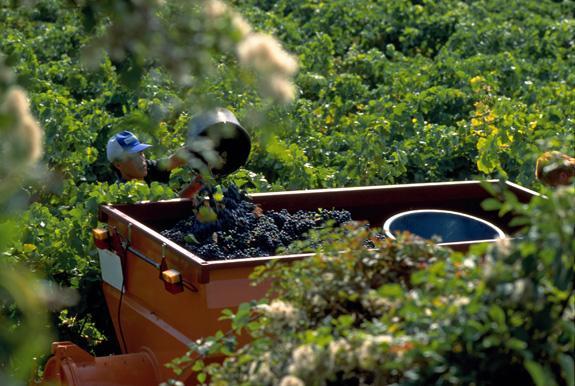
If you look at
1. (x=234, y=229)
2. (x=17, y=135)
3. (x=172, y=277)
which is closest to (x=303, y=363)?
(x=17, y=135)

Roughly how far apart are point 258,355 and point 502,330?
710 millimetres

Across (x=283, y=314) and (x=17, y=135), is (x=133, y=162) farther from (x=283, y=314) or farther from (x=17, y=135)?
(x=17, y=135)

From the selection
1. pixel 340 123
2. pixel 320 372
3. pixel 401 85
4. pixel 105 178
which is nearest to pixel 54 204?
pixel 105 178

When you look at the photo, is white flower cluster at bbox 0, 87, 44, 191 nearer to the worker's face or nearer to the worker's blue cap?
the worker's blue cap

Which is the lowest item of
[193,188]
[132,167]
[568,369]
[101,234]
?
Answer: [568,369]

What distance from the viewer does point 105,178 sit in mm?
7578

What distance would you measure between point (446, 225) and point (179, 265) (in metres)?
1.55

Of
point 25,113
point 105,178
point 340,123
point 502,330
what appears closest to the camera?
point 25,113

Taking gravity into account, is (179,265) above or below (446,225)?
below

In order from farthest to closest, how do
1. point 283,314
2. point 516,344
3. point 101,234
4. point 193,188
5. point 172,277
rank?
point 193,188
point 101,234
point 172,277
point 283,314
point 516,344

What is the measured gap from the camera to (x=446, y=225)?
17.9 feet

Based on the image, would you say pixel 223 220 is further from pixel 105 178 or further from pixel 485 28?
pixel 485 28

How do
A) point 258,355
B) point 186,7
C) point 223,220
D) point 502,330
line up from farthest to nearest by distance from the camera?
point 223,220
point 258,355
point 502,330
point 186,7

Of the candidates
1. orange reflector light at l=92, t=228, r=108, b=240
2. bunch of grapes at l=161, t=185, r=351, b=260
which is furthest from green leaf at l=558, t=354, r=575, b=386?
orange reflector light at l=92, t=228, r=108, b=240
